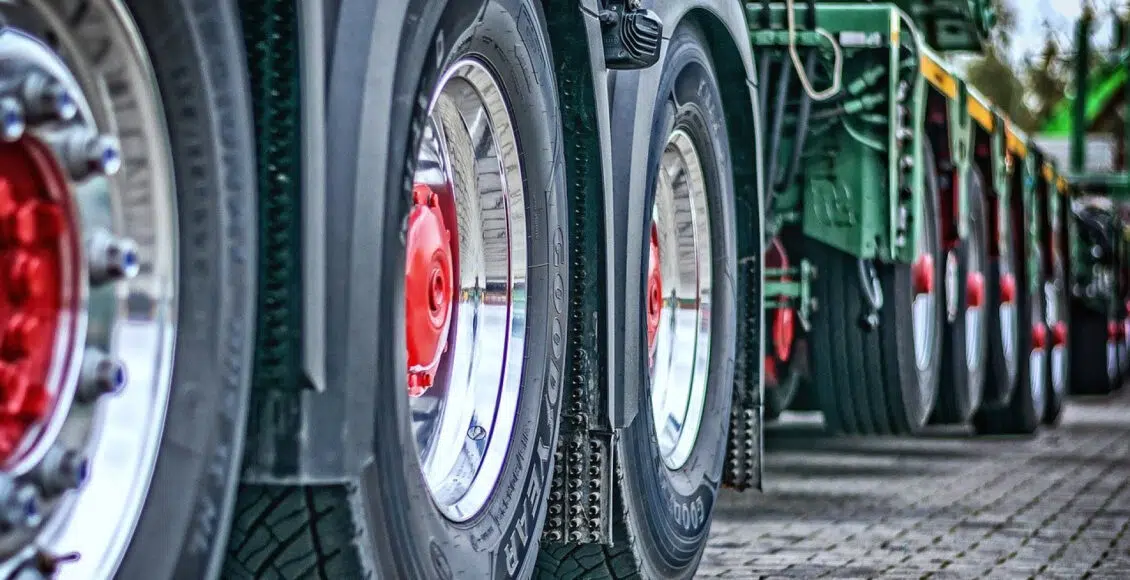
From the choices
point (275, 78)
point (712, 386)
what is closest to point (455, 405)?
point (275, 78)

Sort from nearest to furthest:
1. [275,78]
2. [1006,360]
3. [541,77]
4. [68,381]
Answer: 1. [68,381]
2. [275,78]
3. [541,77]
4. [1006,360]

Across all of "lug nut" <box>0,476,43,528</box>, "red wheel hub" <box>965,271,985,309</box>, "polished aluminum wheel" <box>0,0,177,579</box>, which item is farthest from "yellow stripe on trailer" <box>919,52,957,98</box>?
"lug nut" <box>0,476,43,528</box>

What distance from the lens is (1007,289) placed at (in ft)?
34.9

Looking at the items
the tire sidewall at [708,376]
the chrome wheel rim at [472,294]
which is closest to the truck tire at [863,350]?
the tire sidewall at [708,376]

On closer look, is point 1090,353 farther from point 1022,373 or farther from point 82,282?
point 82,282

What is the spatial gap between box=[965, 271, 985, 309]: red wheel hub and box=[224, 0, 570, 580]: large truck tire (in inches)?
249

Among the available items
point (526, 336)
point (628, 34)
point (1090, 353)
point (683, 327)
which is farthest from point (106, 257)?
point (1090, 353)

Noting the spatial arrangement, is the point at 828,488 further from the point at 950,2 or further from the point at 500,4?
the point at 500,4

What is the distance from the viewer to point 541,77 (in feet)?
10.7

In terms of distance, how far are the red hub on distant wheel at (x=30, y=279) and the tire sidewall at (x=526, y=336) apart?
0.54m

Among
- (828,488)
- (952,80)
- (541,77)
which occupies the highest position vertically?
(952,80)

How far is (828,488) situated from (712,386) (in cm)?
348

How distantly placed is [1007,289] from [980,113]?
124 centimetres

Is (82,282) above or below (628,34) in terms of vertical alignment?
below
